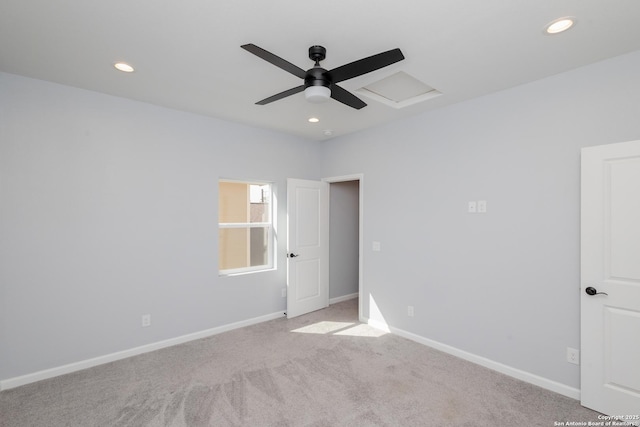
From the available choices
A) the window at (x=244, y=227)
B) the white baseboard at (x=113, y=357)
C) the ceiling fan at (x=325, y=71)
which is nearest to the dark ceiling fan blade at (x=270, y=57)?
the ceiling fan at (x=325, y=71)

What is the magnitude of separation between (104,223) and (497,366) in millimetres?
4164

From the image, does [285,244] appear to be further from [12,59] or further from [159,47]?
[12,59]

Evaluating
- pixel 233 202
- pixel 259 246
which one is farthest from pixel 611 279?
pixel 233 202

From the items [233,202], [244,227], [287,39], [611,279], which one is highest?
[287,39]

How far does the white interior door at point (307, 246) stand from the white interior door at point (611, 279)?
3.18 m

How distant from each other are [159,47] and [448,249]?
3256 mm

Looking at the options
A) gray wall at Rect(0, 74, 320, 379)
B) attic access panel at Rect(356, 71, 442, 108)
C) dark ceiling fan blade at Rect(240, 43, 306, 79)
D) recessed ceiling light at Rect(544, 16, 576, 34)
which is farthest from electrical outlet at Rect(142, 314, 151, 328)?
recessed ceiling light at Rect(544, 16, 576, 34)

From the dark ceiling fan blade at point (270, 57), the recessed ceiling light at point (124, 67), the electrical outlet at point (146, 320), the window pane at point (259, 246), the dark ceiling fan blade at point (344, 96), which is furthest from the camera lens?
the window pane at point (259, 246)

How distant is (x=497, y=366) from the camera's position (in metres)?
2.88

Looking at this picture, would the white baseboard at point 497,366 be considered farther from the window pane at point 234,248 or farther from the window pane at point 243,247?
the window pane at point 234,248

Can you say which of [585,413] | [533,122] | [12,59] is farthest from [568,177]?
[12,59]

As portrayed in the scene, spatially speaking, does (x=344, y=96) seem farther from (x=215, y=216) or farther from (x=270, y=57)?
(x=215, y=216)

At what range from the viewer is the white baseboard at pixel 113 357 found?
262 cm

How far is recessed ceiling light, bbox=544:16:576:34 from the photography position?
184cm
